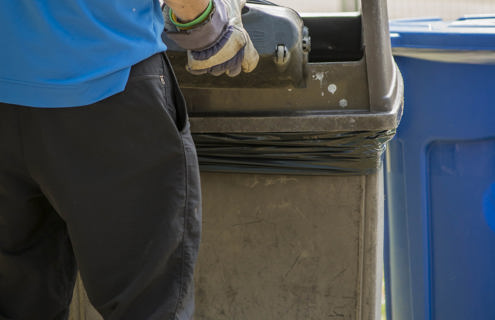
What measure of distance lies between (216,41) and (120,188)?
0.36 m

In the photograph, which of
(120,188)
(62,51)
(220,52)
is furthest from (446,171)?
(62,51)

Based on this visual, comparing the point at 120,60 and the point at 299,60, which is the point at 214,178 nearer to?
the point at 299,60

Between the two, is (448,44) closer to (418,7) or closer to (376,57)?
(376,57)

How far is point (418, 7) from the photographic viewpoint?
757 centimetres

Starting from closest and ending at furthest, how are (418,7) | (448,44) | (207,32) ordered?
(207,32) → (448,44) → (418,7)

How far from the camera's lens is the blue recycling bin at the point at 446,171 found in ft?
7.02

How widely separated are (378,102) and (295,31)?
11.8 inches

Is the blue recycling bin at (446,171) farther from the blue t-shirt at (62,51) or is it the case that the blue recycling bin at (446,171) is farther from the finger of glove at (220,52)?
the blue t-shirt at (62,51)

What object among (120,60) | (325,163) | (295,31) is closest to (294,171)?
(325,163)

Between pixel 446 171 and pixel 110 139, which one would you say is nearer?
pixel 110 139

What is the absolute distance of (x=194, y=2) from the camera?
1.23 metres

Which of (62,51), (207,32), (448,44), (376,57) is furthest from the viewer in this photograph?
(448,44)

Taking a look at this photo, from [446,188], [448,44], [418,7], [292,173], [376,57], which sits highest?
[376,57]

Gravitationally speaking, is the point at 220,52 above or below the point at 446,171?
above
